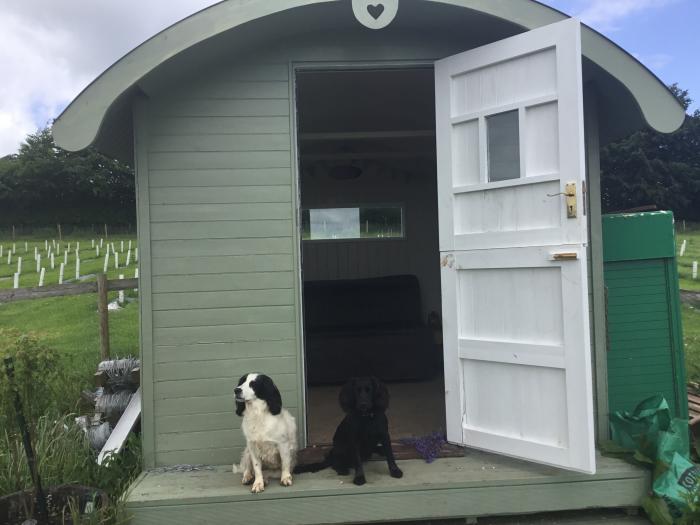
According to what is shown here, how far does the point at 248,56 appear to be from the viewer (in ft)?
10.1

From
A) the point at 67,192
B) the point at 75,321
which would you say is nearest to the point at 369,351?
the point at 75,321

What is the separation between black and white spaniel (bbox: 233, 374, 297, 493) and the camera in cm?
→ 259

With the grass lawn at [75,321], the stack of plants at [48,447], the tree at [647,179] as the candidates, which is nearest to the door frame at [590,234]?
the stack of plants at [48,447]

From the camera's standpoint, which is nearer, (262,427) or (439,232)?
(262,427)

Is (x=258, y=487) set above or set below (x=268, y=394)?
below

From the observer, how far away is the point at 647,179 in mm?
23703

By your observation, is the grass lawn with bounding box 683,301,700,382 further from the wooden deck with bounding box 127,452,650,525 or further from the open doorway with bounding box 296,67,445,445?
the wooden deck with bounding box 127,452,650,525

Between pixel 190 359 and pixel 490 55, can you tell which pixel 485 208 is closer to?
pixel 490 55

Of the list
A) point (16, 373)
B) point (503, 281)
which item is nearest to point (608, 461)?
point (503, 281)

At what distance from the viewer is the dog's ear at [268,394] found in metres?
2.59

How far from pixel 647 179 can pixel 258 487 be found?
2596cm

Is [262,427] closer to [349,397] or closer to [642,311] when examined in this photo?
[349,397]

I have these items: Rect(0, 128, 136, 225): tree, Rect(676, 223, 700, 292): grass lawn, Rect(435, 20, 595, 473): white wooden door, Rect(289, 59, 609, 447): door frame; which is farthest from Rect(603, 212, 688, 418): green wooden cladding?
Rect(0, 128, 136, 225): tree

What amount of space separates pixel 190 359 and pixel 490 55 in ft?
8.12
